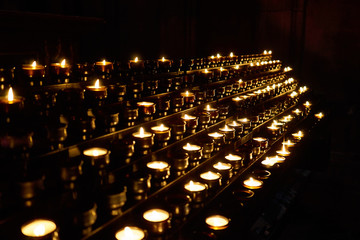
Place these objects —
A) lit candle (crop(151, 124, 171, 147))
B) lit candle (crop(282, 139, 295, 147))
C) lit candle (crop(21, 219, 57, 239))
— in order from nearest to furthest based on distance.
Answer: lit candle (crop(21, 219, 57, 239)) < lit candle (crop(151, 124, 171, 147)) < lit candle (crop(282, 139, 295, 147))

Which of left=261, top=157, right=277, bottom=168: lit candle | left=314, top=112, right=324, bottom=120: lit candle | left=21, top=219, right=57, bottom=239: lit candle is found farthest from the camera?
left=314, top=112, right=324, bottom=120: lit candle

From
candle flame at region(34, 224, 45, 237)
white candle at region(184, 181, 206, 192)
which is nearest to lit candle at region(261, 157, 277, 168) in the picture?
white candle at region(184, 181, 206, 192)

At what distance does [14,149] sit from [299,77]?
28.1ft

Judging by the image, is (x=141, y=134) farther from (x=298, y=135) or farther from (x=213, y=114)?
(x=298, y=135)

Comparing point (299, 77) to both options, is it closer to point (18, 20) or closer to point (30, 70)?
point (18, 20)

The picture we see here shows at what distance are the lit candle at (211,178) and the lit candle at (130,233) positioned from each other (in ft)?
2.99

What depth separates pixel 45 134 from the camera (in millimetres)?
1918

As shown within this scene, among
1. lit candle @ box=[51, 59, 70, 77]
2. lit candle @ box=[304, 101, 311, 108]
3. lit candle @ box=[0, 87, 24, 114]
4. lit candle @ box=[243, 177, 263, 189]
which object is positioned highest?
lit candle @ box=[51, 59, 70, 77]

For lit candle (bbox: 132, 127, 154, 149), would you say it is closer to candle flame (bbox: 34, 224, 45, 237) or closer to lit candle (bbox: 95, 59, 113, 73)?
lit candle (bbox: 95, 59, 113, 73)

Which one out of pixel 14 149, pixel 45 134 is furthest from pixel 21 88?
pixel 14 149

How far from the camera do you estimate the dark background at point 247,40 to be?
4578 mm

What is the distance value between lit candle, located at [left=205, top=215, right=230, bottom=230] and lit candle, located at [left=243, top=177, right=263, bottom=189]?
26.4 inches

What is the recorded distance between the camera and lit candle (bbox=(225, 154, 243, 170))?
353 centimetres

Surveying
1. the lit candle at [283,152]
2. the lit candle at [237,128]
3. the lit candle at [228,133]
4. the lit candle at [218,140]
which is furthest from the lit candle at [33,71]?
the lit candle at [283,152]
